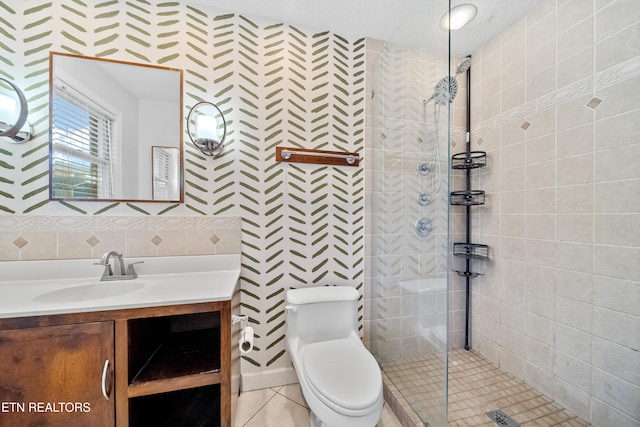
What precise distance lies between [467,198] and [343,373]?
151cm

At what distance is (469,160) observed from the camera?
1854mm

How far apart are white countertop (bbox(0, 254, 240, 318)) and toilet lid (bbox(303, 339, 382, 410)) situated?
543mm

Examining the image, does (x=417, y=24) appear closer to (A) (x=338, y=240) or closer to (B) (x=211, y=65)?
(B) (x=211, y=65)

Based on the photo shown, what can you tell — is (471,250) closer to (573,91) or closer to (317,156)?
(573,91)

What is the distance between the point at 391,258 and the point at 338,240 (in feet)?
1.19

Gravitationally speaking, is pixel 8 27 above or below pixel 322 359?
above

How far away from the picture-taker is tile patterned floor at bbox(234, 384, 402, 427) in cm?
131

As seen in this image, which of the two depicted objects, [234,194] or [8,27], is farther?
[234,194]

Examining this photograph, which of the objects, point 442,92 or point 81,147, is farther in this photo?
point 81,147

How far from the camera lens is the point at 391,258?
155 centimetres

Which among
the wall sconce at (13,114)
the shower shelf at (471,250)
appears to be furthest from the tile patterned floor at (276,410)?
the wall sconce at (13,114)

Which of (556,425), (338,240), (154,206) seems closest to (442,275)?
(338,240)

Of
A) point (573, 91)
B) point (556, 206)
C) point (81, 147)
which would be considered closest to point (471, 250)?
point (556, 206)

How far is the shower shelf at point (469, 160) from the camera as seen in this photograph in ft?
5.90
